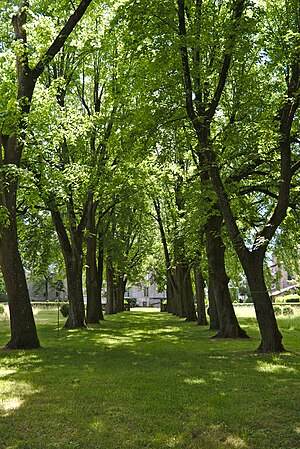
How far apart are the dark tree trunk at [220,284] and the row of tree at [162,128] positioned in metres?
0.05

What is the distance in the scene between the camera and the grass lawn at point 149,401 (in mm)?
4980

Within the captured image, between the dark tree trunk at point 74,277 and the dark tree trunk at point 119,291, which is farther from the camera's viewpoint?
the dark tree trunk at point 119,291

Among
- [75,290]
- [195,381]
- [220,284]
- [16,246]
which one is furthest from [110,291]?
[195,381]

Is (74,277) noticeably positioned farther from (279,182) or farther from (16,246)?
(279,182)

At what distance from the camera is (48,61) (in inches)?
501

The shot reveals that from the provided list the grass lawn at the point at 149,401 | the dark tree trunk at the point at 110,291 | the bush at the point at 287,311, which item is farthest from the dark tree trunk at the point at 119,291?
the grass lawn at the point at 149,401

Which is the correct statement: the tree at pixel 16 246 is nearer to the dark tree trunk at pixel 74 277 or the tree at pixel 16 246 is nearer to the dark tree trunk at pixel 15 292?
the dark tree trunk at pixel 15 292

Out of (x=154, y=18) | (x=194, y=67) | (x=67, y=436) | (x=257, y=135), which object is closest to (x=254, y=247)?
(x=257, y=135)

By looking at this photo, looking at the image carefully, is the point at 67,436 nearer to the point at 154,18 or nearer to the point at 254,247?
the point at 254,247

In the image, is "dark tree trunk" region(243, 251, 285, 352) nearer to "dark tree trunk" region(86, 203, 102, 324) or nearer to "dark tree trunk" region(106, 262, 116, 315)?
"dark tree trunk" region(86, 203, 102, 324)

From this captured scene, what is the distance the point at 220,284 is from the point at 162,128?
627cm

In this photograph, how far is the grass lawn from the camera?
16.3 ft

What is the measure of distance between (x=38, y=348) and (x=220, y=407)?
7515 millimetres

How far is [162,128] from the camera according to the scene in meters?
12.8
